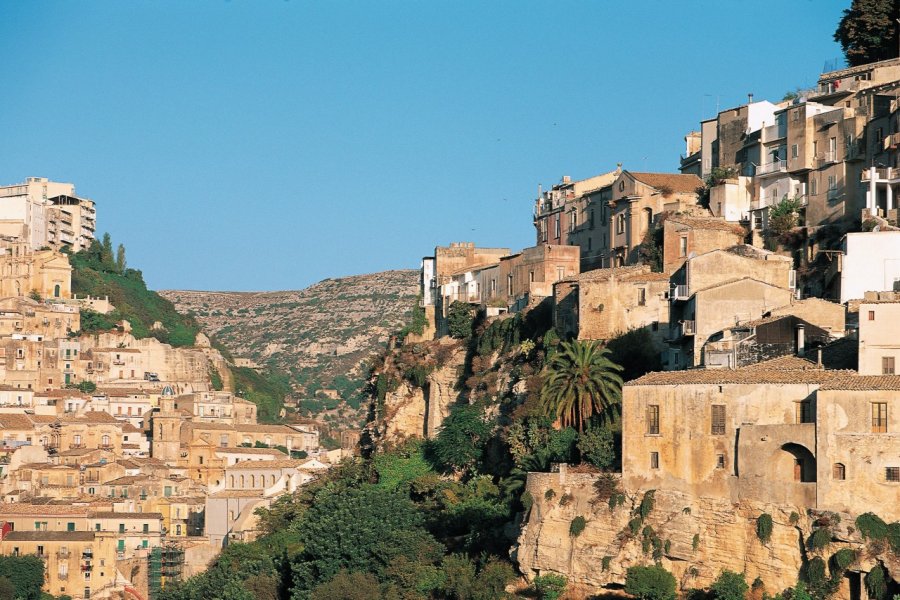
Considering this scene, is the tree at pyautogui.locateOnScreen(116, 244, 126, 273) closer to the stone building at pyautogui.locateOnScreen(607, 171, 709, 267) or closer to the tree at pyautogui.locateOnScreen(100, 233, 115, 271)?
the tree at pyautogui.locateOnScreen(100, 233, 115, 271)

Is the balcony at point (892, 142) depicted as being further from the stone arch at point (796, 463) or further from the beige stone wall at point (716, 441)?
the stone arch at point (796, 463)

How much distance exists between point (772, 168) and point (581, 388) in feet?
48.9

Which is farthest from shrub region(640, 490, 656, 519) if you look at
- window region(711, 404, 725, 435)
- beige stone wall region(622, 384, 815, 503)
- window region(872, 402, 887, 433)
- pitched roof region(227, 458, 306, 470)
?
pitched roof region(227, 458, 306, 470)

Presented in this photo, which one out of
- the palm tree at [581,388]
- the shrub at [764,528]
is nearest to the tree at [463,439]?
the palm tree at [581,388]

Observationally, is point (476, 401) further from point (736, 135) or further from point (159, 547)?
point (159, 547)

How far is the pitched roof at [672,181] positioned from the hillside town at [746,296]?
0.27 ft

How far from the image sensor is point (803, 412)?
4588 cm

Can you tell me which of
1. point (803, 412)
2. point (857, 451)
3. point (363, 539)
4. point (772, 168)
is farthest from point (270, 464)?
point (857, 451)

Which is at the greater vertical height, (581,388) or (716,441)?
(581,388)

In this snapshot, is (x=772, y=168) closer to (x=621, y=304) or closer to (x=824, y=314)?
(x=621, y=304)

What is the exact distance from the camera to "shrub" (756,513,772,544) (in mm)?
45688

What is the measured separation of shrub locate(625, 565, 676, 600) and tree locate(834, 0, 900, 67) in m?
32.0

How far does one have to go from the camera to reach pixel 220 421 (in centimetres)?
12744

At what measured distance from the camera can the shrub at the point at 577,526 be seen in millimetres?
50344
